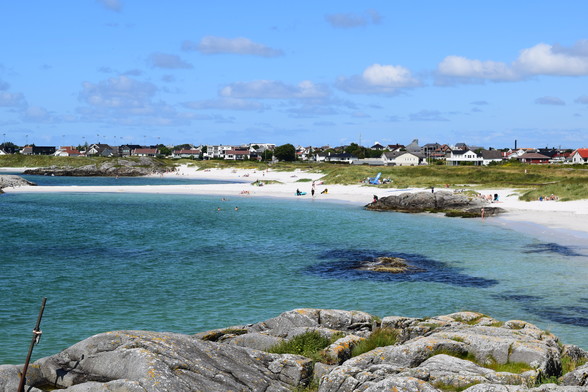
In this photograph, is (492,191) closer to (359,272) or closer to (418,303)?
(359,272)

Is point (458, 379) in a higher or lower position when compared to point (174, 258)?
higher

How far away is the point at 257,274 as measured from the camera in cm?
3728

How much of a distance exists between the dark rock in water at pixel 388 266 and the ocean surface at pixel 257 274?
3.52 ft

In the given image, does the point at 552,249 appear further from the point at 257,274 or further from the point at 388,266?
the point at 257,274

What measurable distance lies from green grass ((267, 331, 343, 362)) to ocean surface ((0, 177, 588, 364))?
8896mm

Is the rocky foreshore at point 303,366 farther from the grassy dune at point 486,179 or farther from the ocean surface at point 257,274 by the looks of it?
the grassy dune at point 486,179

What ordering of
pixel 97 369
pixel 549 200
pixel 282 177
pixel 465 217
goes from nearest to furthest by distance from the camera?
pixel 97 369 → pixel 465 217 → pixel 549 200 → pixel 282 177

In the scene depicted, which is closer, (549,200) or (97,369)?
(97,369)

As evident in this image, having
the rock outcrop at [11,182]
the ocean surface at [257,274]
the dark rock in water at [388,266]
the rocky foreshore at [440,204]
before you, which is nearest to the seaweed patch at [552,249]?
the ocean surface at [257,274]

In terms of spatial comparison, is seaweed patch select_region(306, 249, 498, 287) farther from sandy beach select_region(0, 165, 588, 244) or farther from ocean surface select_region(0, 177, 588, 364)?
sandy beach select_region(0, 165, 588, 244)

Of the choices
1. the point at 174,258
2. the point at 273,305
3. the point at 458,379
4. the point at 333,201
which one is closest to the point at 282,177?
the point at 333,201

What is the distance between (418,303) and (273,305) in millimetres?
7465

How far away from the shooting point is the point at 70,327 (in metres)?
24.5

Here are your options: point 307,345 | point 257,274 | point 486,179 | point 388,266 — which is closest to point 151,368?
point 307,345
